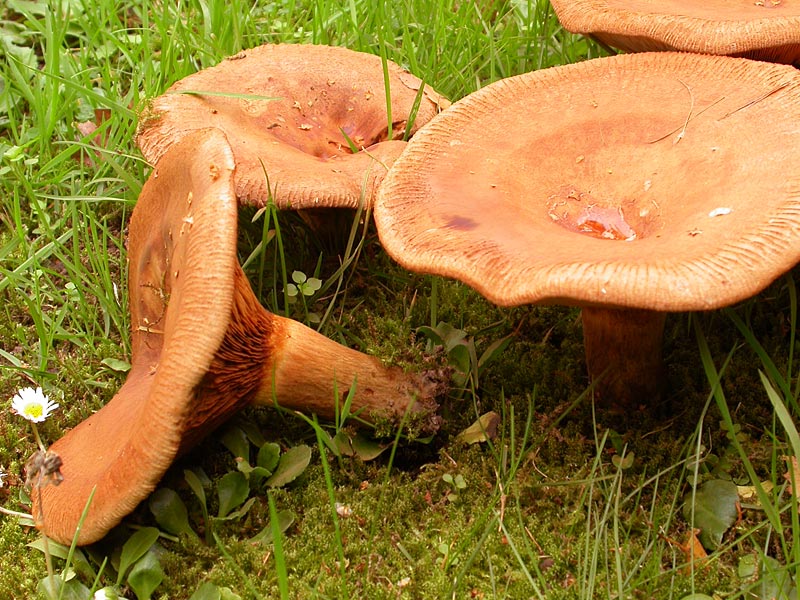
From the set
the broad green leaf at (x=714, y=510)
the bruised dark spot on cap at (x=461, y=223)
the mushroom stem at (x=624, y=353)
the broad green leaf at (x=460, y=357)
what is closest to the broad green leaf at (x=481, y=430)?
the broad green leaf at (x=460, y=357)

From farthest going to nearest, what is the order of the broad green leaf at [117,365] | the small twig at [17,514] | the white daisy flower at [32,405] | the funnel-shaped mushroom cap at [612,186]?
the broad green leaf at [117,365]
the white daisy flower at [32,405]
the small twig at [17,514]
the funnel-shaped mushroom cap at [612,186]

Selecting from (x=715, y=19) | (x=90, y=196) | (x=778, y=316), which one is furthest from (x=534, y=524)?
(x=90, y=196)

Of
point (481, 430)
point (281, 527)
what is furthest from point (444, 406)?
point (281, 527)

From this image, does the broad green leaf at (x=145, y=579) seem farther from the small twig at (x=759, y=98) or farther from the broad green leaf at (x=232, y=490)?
the small twig at (x=759, y=98)

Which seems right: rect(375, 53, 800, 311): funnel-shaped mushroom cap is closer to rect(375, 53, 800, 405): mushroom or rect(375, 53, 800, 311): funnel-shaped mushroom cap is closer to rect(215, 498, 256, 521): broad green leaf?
rect(375, 53, 800, 405): mushroom

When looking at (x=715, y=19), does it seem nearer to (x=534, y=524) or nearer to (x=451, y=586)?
(x=534, y=524)
